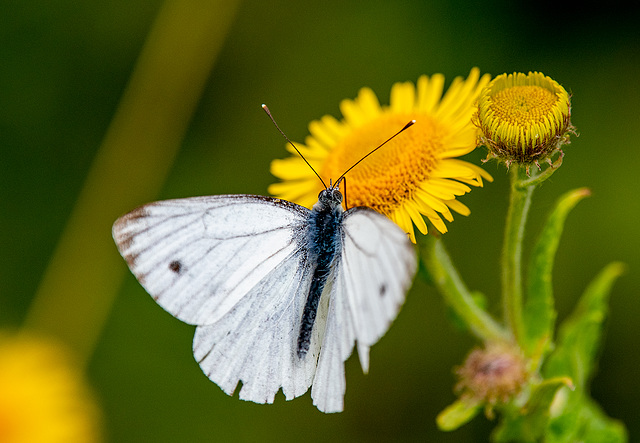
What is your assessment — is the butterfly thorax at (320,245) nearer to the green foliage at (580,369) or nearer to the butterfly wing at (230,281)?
the butterfly wing at (230,281)

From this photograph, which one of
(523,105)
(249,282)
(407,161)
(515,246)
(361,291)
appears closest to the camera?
(361,291)

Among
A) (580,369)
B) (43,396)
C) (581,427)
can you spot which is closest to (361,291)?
(580,369)

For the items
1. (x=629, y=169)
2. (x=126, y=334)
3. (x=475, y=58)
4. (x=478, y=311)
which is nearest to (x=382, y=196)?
(x=478, y=311)

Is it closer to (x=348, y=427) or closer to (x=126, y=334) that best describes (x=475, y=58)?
(x=348, y=427)

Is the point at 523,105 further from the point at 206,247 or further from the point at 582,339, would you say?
the point at 206,247

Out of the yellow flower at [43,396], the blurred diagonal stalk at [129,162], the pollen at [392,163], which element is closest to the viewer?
the pollen at [392,163]

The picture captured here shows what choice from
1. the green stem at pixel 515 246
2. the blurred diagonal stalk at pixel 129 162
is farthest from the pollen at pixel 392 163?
the blurred diagonal stalk at pixel 129 162

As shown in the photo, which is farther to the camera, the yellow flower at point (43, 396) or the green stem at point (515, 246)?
the yellow flower at point (43, 396)
